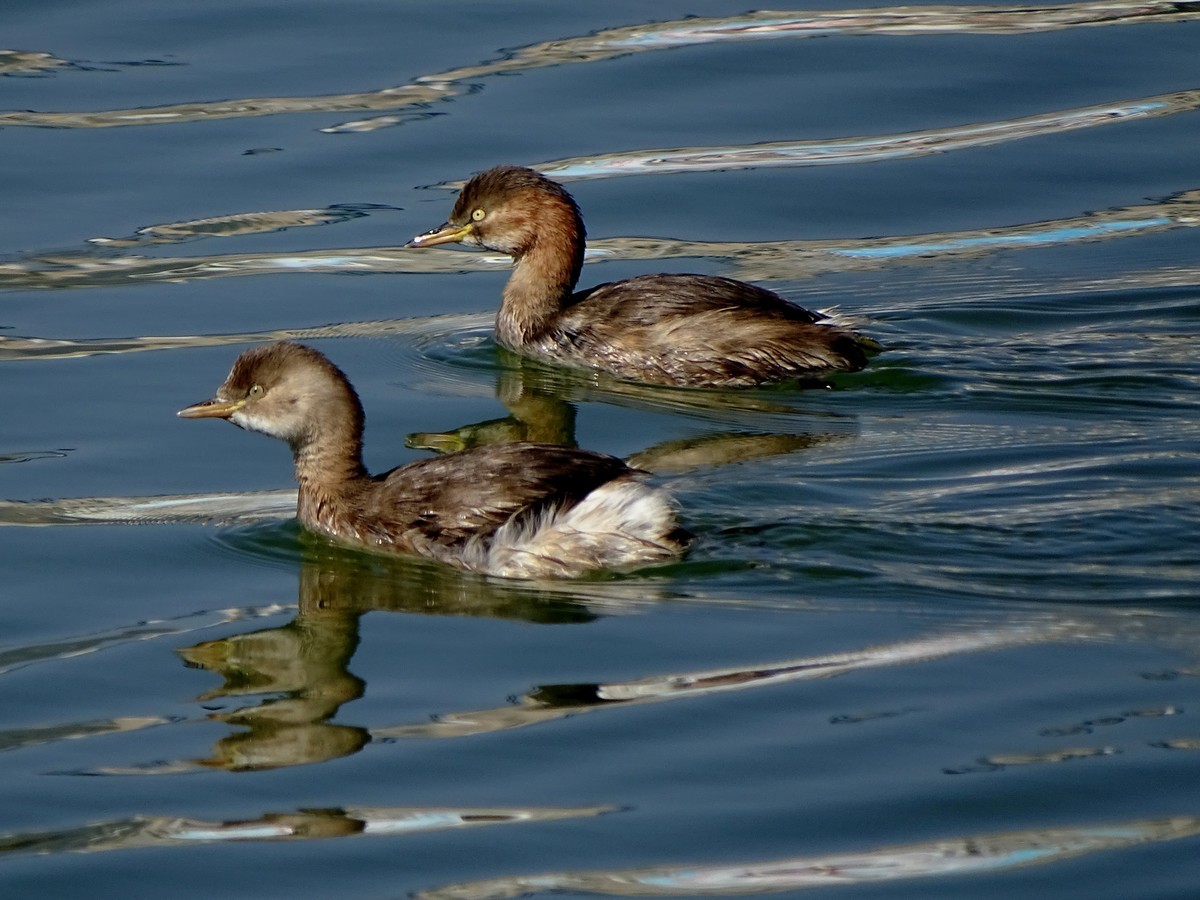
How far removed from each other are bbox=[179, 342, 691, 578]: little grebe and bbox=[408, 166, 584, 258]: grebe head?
9.23 feet

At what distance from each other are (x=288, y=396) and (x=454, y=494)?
805 mm

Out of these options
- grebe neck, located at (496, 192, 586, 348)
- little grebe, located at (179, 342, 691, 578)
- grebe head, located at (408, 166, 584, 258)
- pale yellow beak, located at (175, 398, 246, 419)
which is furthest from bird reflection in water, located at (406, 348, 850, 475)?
pale yellow beak, located at (175, 398, 246, 419)

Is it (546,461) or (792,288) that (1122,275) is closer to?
(792,288)

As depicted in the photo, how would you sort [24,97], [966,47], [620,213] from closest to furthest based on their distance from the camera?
[620,213] → [24,97] → [966,47]

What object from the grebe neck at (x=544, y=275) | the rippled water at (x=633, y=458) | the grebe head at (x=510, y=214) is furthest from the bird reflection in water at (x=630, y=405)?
the grebe head at (x=510, y=214)

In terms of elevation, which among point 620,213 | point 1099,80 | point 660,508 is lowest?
point 660,508

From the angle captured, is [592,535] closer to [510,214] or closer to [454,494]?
[454,494]

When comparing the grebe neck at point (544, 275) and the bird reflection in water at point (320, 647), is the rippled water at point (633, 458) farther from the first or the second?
the grebe neck at point (544, 275)

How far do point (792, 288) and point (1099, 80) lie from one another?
4.11m

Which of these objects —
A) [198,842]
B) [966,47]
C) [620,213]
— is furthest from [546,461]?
[966,47]

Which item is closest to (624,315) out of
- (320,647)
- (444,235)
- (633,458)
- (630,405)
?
(630,405)

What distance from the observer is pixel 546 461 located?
697 centimetres

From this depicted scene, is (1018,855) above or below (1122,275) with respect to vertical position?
below

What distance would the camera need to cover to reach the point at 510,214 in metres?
10.0
